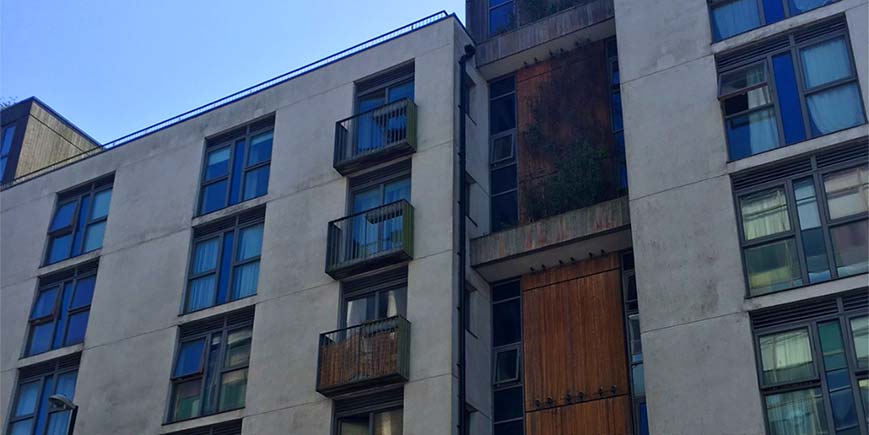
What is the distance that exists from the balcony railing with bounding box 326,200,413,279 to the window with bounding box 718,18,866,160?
7.74m

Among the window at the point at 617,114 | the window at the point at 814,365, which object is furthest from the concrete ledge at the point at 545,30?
the window at the point at 814,365

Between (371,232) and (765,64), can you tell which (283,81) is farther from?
(765,64)

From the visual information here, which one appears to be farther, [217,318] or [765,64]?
[217,318]

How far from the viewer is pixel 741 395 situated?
19281mm

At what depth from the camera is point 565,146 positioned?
86.4ft

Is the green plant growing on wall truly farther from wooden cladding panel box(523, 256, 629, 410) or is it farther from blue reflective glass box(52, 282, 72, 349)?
blue reflective glass box(52, 282, 72, 349)

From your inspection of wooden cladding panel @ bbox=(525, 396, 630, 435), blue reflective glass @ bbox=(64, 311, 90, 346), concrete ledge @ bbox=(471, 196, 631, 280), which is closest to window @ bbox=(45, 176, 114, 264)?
blue reflective glass @ bbox=(64, 311, 90, 346)

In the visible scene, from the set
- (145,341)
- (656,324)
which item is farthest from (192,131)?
(656,324)

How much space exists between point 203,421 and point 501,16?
13.6m

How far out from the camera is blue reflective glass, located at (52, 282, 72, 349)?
30828 mm

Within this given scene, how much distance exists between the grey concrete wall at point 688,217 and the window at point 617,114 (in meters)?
1.54

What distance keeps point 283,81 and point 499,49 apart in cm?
648

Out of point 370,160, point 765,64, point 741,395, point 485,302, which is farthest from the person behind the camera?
point 370,160

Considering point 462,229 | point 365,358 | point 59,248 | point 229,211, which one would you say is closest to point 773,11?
point 462,229
